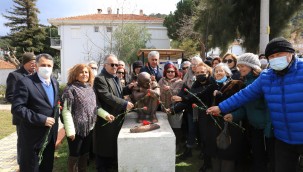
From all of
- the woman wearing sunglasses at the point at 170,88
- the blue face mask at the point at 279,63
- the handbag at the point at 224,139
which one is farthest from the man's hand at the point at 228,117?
the woman wearing sunglasses at the point at 170,88

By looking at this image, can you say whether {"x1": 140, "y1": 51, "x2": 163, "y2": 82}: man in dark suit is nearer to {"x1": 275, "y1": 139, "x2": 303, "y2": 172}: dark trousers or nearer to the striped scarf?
the striped scarf

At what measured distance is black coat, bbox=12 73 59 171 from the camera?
3.38 meters

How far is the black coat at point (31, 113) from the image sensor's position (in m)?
3.38

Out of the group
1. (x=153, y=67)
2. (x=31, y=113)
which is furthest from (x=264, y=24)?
(x=31, y=113)

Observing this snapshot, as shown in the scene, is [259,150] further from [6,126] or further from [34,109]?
[6,126]

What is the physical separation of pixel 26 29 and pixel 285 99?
43.8 metres

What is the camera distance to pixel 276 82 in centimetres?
306

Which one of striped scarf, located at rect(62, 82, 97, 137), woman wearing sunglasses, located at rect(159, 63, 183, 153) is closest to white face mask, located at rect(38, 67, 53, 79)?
striped scarf, located at rect(62, 82, 97, 137)

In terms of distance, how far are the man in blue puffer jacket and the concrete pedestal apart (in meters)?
1.26

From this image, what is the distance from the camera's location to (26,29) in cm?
4156

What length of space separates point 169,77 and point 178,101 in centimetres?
65

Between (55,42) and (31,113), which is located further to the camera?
(55,42)

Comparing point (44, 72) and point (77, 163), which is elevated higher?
point (44, 72)

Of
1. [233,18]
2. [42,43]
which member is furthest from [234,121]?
[42,43]
